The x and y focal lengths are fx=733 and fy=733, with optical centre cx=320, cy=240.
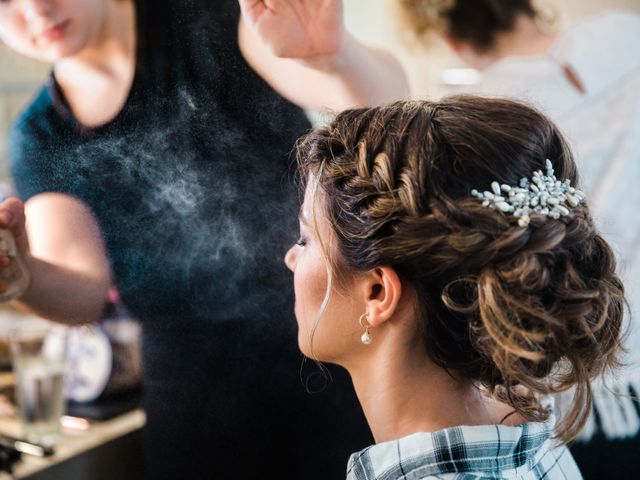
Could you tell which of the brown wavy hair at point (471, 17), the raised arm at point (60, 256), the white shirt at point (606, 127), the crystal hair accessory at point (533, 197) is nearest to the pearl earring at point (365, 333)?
the crystal hair accessory at point (533, 197)

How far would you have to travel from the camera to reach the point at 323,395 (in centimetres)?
106

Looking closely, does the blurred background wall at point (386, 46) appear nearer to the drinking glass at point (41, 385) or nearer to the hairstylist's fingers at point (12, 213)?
the hairstylist's fingers at point (12, 213)

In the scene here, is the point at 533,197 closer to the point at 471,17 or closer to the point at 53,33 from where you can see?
the point at 53,33

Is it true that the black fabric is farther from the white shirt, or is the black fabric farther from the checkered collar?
the white shirt

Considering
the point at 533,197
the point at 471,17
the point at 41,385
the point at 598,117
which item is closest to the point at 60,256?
the point at 41,385

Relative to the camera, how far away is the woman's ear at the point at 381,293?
747 millimetres

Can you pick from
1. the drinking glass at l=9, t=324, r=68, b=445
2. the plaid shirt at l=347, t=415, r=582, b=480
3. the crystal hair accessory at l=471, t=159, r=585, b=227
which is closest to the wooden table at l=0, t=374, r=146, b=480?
the drinking glass at l=9, t=324, r=68, b=445

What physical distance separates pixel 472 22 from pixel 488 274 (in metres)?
0.71

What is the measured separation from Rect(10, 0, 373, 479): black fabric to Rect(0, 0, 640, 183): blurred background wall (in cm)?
2

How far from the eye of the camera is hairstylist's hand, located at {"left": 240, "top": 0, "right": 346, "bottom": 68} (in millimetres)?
894

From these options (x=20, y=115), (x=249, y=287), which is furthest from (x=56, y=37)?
(x=249, y=287)

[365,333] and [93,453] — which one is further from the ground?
[365,333]

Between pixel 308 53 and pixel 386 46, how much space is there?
228 mm

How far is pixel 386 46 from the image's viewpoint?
1123mm
